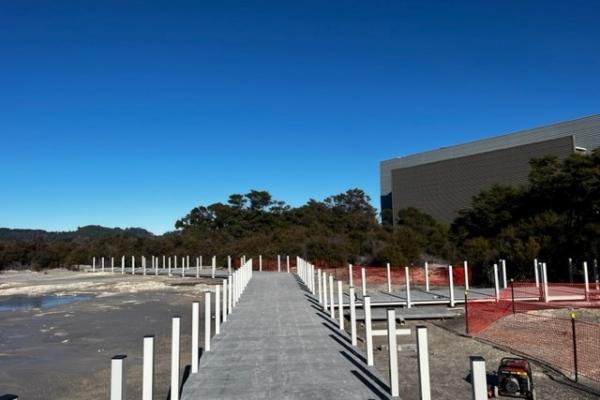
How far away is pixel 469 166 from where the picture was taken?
71.6m

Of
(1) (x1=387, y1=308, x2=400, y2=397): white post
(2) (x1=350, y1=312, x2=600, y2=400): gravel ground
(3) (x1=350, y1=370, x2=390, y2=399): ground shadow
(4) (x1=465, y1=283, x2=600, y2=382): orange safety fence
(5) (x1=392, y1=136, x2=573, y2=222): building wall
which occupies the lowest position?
(2) (x1=350, y1=312, x2=600, y2=400): gravel ground

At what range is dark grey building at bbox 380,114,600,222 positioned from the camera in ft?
191

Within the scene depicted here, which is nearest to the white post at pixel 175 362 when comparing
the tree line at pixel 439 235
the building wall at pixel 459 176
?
the tree line at pixel 439 235

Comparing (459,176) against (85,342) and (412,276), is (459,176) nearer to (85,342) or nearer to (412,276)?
→ (412,276)

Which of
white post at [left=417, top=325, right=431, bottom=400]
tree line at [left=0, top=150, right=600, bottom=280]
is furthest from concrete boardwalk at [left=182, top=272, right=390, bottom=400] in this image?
tree line at [left=0, top=150, right=600, bottom=280]

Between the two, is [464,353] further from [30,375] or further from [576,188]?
[576,188]

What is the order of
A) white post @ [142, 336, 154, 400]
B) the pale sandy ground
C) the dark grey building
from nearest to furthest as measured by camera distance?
1. white post @ [142, 336, 154, 400]
2. the pale sandy ground
3. the dark grey building

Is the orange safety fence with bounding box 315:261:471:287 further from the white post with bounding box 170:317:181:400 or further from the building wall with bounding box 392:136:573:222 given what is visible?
the building wall with bounding box 392:136:573:222

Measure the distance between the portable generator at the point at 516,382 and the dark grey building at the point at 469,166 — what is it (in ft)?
186

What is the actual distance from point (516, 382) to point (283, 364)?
374cm

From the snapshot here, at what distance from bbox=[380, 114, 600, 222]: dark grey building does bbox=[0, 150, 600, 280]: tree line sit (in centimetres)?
1408

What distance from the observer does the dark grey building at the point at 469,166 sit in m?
58.2

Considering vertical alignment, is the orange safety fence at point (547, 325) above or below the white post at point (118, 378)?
below

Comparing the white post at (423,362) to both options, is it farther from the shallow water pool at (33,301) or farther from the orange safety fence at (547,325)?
the shallow water pool at (33,301)
